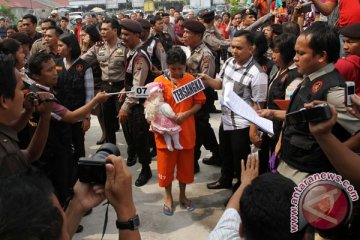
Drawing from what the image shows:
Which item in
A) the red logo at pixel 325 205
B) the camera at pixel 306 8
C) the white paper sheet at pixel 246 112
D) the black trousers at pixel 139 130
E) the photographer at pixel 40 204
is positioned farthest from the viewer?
the camera at pixel 306 8

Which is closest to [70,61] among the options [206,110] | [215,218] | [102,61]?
[102,61]

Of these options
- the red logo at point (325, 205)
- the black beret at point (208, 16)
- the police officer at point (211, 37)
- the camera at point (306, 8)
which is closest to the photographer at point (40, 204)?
the red logo at point (325, 205)

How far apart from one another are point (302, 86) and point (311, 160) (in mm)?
485

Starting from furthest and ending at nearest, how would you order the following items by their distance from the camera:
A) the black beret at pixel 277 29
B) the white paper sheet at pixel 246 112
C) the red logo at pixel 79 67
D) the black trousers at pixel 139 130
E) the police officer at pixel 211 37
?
1. the police officer at pixel 211 37
2. the black beret at pixel 277 29
3. the black trousers at pixel 139 130
4. the red logo at pixel 79 67
5. the white paper sheet at pixel 246 112

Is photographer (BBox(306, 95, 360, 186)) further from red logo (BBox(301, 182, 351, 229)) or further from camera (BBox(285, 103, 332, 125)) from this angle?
red logo (BBox(301, 182, 351, 229))

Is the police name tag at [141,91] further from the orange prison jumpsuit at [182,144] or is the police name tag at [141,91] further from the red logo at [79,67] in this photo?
the red logo at [79,67]

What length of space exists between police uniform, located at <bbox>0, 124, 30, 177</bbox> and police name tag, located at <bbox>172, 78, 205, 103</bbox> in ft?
5.85

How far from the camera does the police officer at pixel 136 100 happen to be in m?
4.24

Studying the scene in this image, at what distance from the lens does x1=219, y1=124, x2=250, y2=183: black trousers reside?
3637 mm

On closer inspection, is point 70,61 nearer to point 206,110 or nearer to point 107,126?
point 107,126

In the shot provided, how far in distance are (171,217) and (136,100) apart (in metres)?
1.37

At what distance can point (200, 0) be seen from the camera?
50.6 metres

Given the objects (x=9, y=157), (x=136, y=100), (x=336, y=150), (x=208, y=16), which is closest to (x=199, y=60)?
(x=136, y=100)

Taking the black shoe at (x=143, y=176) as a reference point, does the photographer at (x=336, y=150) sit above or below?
above
